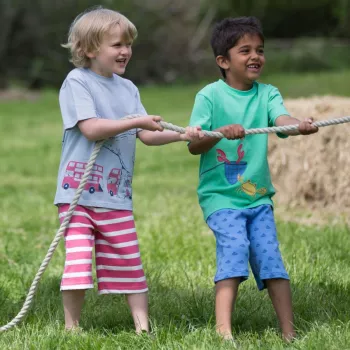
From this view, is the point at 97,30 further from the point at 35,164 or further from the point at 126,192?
the point at 35,164

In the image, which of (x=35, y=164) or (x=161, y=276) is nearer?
(x=161, y=276)

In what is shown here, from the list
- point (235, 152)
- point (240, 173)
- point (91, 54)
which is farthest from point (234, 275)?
point (91, 54)

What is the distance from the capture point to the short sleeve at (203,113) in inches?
178

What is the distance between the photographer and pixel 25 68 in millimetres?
25766

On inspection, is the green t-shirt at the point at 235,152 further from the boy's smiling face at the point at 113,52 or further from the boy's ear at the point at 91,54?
the boy's ear at the point at 91,54

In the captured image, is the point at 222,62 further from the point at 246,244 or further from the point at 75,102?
the point at 246,244

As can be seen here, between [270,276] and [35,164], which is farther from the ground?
[35,164]

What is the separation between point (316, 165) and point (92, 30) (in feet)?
14.2

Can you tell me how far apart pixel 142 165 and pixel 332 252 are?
6.85 m

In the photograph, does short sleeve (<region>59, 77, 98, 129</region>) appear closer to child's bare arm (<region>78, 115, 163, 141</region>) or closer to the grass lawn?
child's bare arm (<region>78, 115, 163, 141</region>)

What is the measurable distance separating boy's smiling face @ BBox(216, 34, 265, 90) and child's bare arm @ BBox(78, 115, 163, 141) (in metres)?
0.54

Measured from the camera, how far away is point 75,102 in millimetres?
4566

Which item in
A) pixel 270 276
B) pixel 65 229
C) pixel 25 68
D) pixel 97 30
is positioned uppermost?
pixel 25 68

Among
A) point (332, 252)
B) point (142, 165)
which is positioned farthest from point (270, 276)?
point (142, 165)
